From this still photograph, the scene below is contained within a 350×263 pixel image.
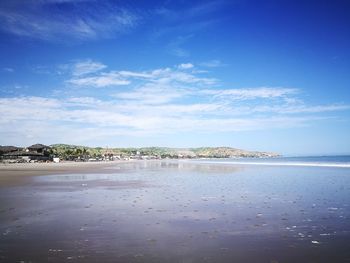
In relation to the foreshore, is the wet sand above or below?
below

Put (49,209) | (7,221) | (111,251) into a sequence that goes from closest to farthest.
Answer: (111,251), (7,221), (49,209)

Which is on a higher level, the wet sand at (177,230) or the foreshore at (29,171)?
the foreshore at (29,171)

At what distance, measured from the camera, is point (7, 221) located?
11875 millimetres

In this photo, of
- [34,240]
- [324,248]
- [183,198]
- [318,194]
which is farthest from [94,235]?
[318,194]

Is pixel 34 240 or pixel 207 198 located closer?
pixel 34 240

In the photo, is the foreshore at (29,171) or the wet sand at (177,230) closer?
the wet sand at (177,230)

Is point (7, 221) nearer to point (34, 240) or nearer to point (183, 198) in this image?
point (34, 240)

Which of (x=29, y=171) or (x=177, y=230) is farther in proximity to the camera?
(x=29, y=171)

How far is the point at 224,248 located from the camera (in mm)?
8320

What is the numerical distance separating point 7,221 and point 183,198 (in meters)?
8.90

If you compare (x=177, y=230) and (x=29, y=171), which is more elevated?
(x=29, y=171)

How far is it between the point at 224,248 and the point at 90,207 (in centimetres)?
847

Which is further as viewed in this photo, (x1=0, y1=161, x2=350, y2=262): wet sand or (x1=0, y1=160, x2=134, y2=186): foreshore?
(x1=0, y1=160, x2=134, y2=186): foreshore

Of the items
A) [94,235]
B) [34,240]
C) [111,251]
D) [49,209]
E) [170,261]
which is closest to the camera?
[170,261]
